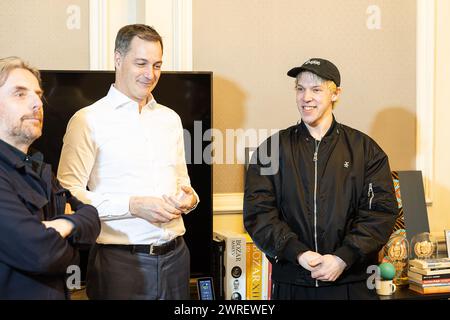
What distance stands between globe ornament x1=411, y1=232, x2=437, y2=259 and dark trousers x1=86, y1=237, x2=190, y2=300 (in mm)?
1460

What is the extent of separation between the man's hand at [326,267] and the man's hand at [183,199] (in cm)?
50

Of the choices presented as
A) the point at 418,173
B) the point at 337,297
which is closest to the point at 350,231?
the point at 337,297

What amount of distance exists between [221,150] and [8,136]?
1.49 m

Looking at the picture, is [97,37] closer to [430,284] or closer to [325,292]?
[325,292]

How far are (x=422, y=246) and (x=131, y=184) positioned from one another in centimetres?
167

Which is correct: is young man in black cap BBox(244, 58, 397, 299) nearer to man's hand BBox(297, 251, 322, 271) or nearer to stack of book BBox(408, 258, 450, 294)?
man's hand BBox(297, 251, 322, 271)

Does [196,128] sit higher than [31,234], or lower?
higher

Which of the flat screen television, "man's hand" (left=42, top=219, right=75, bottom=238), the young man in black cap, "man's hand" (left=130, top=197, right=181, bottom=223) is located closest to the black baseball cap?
the young man in black cap

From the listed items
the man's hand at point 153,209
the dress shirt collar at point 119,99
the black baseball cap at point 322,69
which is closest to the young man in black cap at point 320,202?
the black baseball cap at point 322,69

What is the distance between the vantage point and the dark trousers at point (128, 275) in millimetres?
1991

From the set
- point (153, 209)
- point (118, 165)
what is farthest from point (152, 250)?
point (118, 165)

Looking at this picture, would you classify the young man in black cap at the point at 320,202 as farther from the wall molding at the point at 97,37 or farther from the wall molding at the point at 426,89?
the wall molding at the point at 426,89

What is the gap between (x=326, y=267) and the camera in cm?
213
